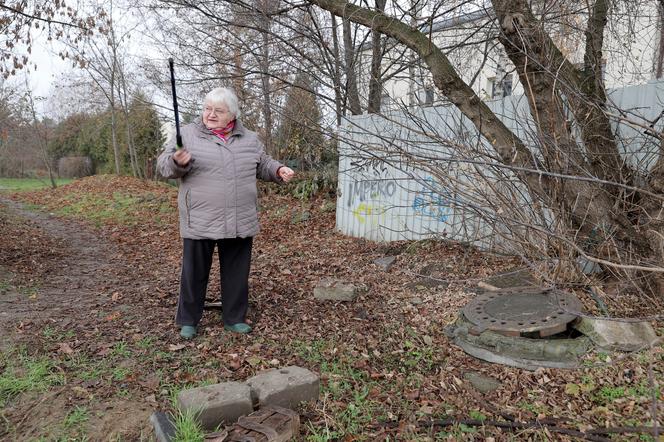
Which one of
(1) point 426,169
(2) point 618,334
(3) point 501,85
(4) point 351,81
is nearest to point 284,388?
(1) point 426,169

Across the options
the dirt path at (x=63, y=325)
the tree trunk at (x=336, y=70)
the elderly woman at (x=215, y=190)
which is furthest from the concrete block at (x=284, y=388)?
the tree trunk at (x=336, y=70)

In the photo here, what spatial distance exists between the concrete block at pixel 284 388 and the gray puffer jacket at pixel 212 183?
1.14m

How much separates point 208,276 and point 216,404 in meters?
1.37

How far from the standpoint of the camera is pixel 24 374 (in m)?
3.06

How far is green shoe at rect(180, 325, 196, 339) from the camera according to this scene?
12.2ft

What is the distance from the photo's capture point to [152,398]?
2877 mm

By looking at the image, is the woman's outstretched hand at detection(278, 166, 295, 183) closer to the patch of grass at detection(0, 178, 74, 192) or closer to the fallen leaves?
the fallen leaves

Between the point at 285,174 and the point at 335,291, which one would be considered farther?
the point at 335,291

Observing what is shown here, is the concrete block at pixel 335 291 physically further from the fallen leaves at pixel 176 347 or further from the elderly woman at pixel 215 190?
the fallen leaves at pixel 176 347

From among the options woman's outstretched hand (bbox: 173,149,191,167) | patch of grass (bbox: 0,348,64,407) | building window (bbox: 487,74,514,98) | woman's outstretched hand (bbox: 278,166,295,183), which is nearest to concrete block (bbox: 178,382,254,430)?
patch of grass (bbox: 0,348,64,407)

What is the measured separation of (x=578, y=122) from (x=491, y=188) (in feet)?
3.00

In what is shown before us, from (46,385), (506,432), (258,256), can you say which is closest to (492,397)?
(506,432)

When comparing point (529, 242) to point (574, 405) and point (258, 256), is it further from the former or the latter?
point (258, 256)

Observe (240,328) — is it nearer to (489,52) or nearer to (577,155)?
(577,155)
